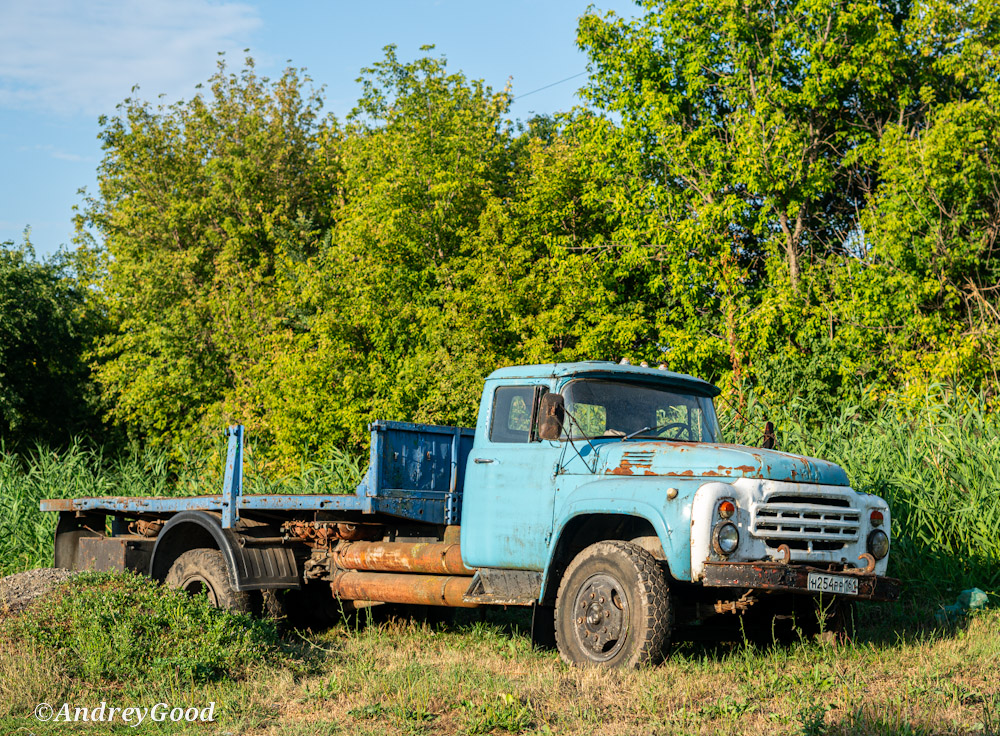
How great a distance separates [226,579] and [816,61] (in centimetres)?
1810

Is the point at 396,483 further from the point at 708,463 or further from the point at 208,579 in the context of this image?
the point at 708,463

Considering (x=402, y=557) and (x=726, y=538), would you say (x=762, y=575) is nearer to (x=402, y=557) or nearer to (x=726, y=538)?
(x=726, y=538)

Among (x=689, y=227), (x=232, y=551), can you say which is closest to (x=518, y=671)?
(x=232, y=551)

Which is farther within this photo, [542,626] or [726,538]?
[542,626]

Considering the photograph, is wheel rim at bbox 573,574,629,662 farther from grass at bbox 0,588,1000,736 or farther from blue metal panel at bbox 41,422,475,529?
blue metal panel at bbox 41,422,475,529

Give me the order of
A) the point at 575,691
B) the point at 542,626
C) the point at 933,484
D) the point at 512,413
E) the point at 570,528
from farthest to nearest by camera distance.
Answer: the point at 933,484 → the point at 512,413 → the point at 542,626 → the point at 570,528 → the point at 575,691

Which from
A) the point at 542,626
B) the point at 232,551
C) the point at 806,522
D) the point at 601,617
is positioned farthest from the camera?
the point at 232,551

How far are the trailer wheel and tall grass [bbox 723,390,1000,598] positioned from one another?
16.4 ft

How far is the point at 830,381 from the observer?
20.5 metres

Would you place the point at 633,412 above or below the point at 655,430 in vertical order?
above

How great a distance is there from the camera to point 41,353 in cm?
3234

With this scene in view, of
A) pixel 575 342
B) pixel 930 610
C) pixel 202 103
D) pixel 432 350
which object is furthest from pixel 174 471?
pixel 202 103

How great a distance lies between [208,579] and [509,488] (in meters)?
3.14

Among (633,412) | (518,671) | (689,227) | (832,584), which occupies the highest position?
(689,227)
